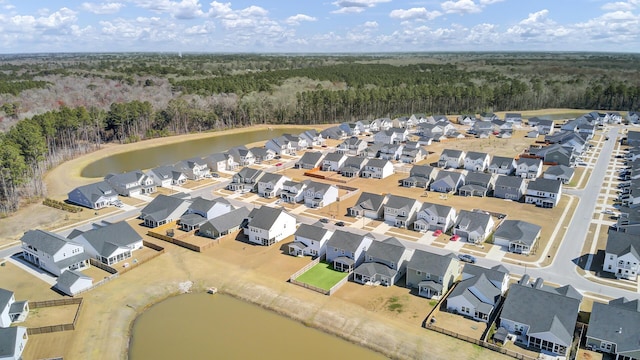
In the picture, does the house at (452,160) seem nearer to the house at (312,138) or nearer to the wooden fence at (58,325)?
the house at (312,138)

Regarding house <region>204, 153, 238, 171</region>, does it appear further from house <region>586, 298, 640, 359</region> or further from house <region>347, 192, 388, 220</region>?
house <region>586, 298, 640, 359</region>

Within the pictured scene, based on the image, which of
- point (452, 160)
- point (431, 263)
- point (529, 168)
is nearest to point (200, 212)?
point (431, 263)

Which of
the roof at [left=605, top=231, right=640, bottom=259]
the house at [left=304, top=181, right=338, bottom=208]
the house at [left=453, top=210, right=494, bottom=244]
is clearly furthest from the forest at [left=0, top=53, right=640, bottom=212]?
the roof at [left=605, top=231, right=640, bottom=259]

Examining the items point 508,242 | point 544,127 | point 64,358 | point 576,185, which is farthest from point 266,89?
point 64,358

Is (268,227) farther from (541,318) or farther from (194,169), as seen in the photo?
(194,169)

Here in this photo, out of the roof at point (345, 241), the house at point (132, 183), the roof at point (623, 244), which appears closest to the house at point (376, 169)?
the roof at point (345, 241)

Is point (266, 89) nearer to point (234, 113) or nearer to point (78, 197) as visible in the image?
point (234, 113)

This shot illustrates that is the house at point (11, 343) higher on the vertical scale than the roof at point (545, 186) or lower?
lower
